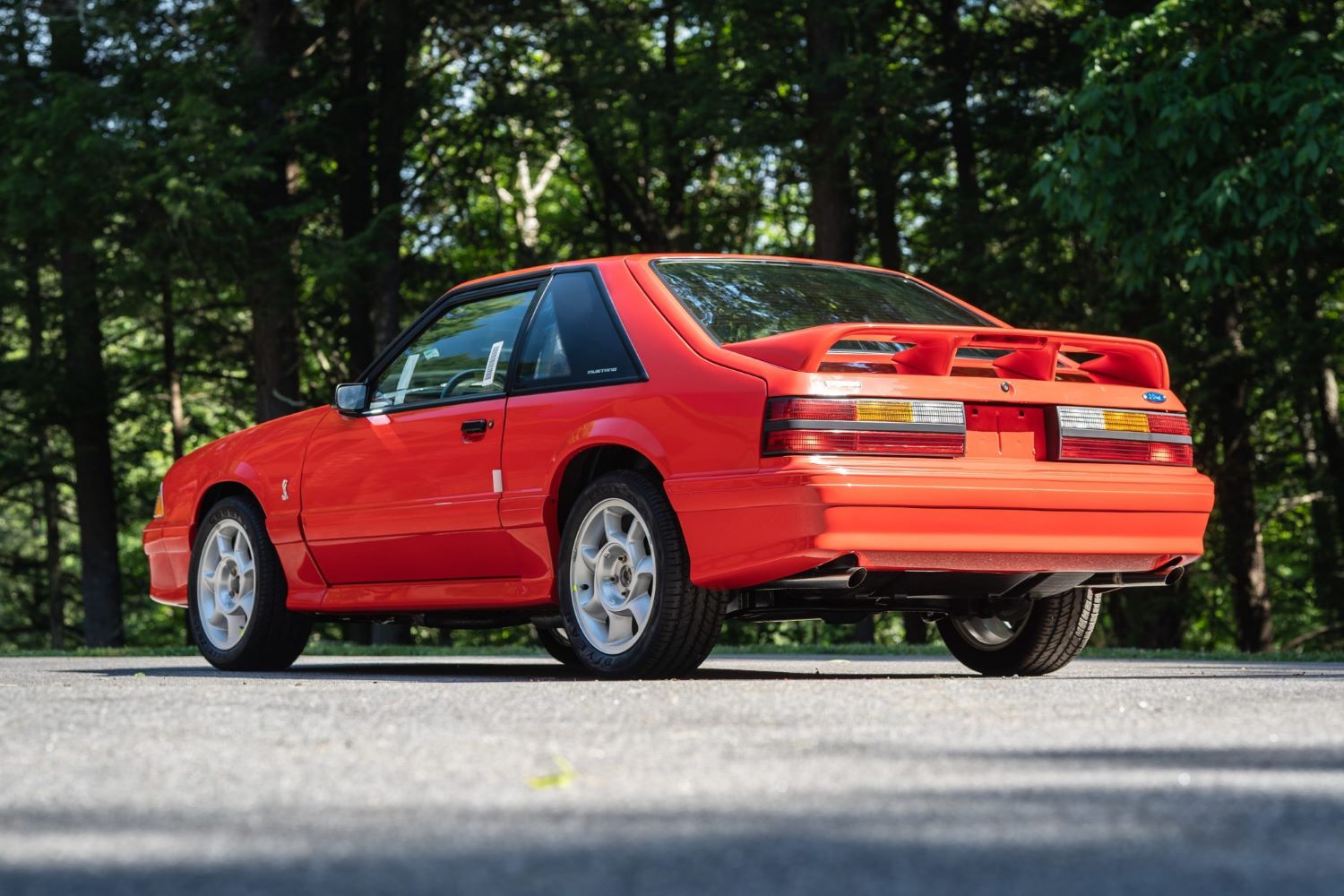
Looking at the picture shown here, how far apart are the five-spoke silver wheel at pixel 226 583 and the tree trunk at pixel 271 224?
11703 mm

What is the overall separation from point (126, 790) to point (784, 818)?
1.41 m

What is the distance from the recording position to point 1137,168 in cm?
1491

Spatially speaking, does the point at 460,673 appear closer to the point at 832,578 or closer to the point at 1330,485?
the point at 832,578

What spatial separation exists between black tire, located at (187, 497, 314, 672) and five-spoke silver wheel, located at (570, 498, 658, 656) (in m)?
2.14

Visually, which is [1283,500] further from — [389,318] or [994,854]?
[994,854]

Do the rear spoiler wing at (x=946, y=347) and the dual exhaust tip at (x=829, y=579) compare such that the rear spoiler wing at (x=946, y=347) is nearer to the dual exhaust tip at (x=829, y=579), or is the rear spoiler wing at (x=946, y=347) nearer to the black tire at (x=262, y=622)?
the dual exhaust tip at (x=829, y=579)

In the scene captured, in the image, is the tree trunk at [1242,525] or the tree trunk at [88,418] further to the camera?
the tree trunk at [88,418]

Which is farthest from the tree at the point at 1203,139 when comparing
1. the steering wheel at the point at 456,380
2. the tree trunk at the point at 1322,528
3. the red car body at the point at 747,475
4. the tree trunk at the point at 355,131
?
the tree trunk at the point at 355,131

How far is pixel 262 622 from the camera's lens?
8.80 metres

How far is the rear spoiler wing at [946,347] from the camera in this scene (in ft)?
21.5

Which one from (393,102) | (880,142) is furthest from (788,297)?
(393,102)

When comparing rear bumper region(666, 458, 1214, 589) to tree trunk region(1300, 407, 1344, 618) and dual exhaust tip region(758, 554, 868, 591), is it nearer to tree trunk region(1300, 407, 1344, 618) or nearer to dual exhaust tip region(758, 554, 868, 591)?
dual exhaust tip region(758, 554, 868, 591)

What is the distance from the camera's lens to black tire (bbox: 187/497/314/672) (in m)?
8.82

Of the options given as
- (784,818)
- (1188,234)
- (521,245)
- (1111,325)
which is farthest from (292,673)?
(521,245)
